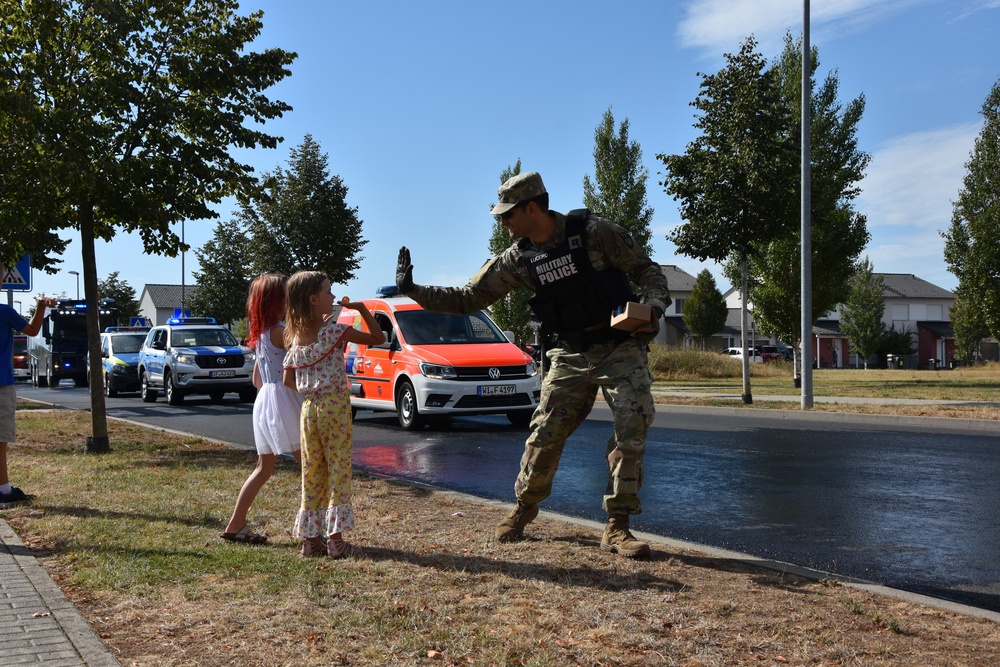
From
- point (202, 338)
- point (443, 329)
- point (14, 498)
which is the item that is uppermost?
point (202, 338)

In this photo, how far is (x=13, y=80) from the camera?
10477 mm

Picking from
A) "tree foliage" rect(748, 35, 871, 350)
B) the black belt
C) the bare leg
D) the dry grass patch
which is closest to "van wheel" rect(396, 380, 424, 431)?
the dry grass patch

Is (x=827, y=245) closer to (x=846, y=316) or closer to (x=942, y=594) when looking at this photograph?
(x=942, y=594)

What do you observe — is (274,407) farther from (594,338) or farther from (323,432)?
(594,338)

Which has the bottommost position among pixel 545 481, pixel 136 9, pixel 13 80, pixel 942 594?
pixel 942 594

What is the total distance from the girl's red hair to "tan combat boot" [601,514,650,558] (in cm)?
229

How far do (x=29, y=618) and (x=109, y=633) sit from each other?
44cm

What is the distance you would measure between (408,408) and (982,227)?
1195 inches

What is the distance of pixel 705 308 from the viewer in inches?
2704

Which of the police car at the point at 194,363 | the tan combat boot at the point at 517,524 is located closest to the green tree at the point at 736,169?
the police car at the point at 194,363

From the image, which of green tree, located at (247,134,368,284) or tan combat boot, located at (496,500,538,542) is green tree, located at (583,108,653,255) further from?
tan combat boot, located at (496,500,538,542)

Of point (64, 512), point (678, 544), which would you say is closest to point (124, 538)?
point (64, 512)

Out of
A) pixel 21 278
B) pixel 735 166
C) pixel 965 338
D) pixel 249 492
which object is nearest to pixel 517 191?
pixel 249 492

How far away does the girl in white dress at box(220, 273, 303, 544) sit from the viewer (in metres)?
5.77
